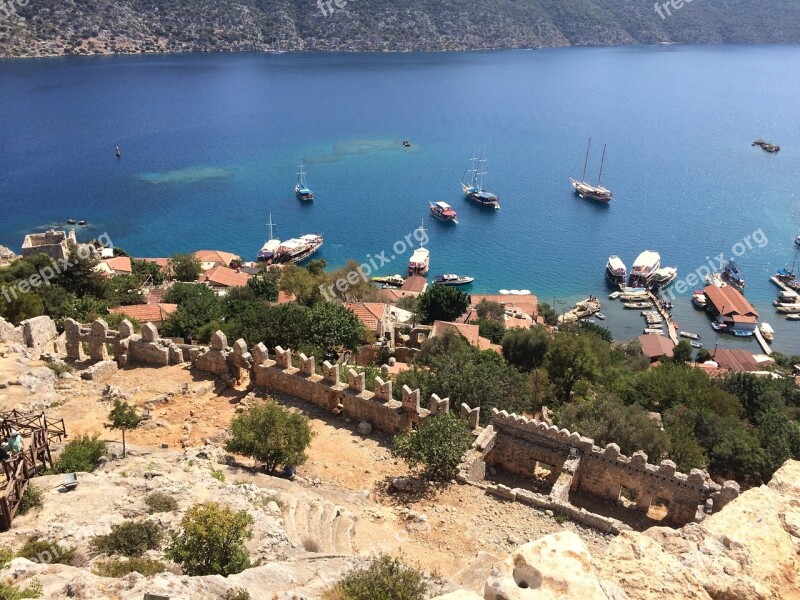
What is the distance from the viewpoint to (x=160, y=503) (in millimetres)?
14961

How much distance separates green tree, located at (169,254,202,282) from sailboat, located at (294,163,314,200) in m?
31.5

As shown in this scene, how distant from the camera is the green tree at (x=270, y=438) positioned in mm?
19516

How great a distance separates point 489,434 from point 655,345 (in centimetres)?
3745

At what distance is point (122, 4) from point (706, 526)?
8807 inches

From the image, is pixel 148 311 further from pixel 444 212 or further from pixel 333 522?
pixel 444 212

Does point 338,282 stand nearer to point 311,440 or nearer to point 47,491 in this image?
point 311,440

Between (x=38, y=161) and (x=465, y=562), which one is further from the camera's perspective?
(x=38, y=161)

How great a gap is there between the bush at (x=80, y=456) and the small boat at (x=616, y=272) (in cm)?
6228

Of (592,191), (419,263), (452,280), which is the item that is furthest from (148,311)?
(592,191)

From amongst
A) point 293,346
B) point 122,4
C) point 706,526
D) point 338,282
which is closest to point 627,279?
point 338,282

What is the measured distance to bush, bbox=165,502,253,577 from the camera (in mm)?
12414

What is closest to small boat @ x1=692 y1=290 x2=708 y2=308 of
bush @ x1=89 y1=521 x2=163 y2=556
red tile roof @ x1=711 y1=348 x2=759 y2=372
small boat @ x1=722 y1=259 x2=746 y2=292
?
small boat @ x1=722 y1=259 x2=746 y2=292

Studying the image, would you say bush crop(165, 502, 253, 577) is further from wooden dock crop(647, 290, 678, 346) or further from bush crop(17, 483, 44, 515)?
wooden dock crop(647, 290, 678, 346)

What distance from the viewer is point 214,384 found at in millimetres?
25719
